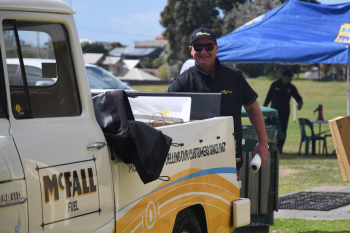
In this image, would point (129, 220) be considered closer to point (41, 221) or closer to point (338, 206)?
point (41, 221)

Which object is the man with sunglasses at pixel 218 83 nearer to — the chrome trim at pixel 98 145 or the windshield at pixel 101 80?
the chrome trim at pixel 98 145

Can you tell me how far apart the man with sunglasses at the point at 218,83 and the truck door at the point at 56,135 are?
1.99 meters

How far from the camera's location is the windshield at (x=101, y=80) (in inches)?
457

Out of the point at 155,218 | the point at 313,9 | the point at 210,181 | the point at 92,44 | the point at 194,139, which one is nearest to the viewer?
the point at 155,218

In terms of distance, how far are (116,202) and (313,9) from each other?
12.9 m

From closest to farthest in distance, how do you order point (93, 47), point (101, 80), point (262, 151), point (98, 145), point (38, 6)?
point (38, 6) < point (98, 145) < point (262, 151) < point (101, 80) < point (93, 47)

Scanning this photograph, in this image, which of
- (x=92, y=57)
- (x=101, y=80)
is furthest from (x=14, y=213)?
(x=92, y=57)

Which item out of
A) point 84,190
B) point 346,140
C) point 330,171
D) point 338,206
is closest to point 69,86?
point 84,190

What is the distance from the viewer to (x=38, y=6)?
10.7ft

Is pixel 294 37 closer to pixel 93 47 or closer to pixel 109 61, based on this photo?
pixel 109 61

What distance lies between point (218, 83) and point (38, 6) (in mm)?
2445

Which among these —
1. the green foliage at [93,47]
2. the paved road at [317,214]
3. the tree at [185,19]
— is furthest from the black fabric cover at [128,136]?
the green foliage at [93,47]

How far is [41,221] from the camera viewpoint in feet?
9.73

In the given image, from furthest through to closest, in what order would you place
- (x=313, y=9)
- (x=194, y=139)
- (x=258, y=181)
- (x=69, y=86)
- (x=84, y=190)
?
(x=313, y=9) → (x=258, y=181) → (x=194, y=139) → (x=69, y=86) → (x=84, y=190)
